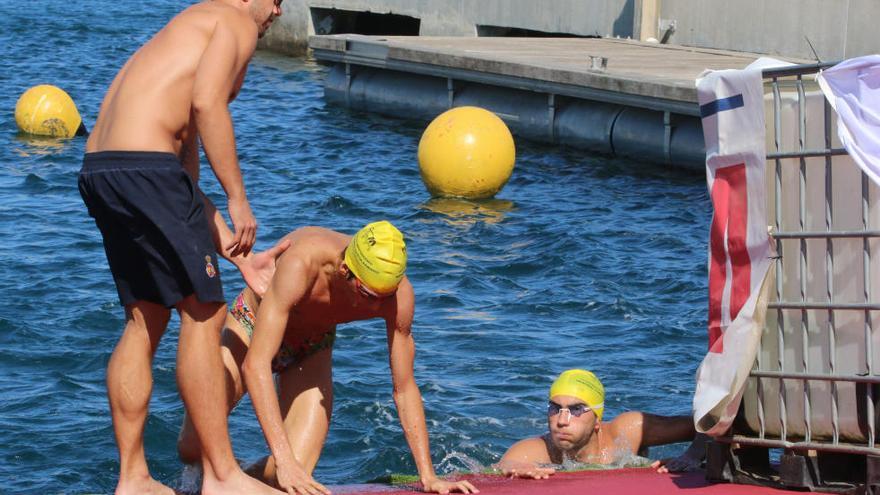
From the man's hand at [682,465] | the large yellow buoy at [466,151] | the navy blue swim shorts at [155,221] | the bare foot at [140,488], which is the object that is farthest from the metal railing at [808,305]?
the large yellow buoy at [466,151]

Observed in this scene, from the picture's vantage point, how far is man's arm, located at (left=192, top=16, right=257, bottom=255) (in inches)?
209

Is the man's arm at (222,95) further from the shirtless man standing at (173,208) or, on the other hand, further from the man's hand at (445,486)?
the man's hand at (445,486)

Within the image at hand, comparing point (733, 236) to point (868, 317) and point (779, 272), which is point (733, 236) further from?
point (868, 317)

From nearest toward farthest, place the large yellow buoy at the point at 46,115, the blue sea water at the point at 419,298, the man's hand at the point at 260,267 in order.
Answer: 1. the man's hand at the point at 260,267
2. the blue sea water at the point at 419,298
3. the large yellow buoy at the point at 46,115

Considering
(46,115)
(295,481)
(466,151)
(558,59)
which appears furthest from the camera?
(558,59)

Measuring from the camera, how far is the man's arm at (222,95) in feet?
17.4

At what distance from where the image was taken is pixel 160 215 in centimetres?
532

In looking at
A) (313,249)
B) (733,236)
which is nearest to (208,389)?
(313,249)

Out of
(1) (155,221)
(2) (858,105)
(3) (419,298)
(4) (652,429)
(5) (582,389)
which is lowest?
(3) (419,298)

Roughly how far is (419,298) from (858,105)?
23.6 ft

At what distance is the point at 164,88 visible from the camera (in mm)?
5430

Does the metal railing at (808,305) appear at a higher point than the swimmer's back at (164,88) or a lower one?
lower

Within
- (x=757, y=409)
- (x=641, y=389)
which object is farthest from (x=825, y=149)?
(x=641, y=389)

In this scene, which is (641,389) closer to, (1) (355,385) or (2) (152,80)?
(1) (355,385)
